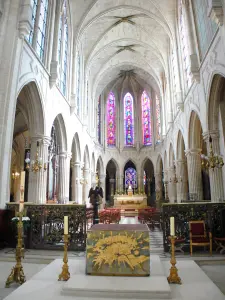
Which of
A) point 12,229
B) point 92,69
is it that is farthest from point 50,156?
point 92,69

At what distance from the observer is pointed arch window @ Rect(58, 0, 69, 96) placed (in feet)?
48.6

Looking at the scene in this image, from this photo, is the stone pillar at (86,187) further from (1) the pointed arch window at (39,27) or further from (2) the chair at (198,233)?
(2) the chair at (198,233)

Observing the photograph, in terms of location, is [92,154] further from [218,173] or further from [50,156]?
[218,173]

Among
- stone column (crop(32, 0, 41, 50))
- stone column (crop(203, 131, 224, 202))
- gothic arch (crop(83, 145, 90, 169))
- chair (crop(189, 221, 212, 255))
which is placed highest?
stone column (crop(32, 0, 41, 50))

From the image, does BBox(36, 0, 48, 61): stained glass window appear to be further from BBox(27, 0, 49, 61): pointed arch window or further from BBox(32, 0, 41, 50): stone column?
BBox(32, 0, 41, 50): stone column

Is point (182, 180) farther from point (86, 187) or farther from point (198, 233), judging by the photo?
point (198, 233)

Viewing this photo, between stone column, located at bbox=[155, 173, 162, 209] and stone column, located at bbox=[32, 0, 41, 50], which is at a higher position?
stone column, located at bbox=[32, 0, 41, 50]

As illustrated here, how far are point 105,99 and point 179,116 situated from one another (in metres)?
14.3

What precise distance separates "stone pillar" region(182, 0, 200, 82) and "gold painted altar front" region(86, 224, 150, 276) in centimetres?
1030

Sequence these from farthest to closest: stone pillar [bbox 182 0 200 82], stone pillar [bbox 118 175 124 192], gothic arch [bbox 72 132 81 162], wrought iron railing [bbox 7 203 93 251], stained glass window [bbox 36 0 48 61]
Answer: stone pillar [bbox 118 175 124 192]
gothic arch [bbox 72 132 81 162]
stone pillar [bbox 182 0 200 82]
stained glass window [bbox 36 0 48 61]
wrought iron railing [bbox 7 203 93 251]

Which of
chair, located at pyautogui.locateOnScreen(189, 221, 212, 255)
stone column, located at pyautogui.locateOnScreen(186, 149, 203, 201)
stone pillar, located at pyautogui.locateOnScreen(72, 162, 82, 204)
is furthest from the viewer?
stone pillar, located at pyautogui.locateOnScreen(72, 162, 82, 204)

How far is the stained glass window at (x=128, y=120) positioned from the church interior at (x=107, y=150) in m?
0.56

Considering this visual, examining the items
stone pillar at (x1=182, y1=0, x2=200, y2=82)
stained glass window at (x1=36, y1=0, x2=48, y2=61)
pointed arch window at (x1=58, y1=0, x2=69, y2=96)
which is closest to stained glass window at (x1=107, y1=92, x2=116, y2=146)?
pointed arch window at (x1=58, y1=0, x2=69, y2=96)

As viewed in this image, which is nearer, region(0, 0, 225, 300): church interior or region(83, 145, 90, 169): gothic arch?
region(0, 0, 225, 300): church interior
